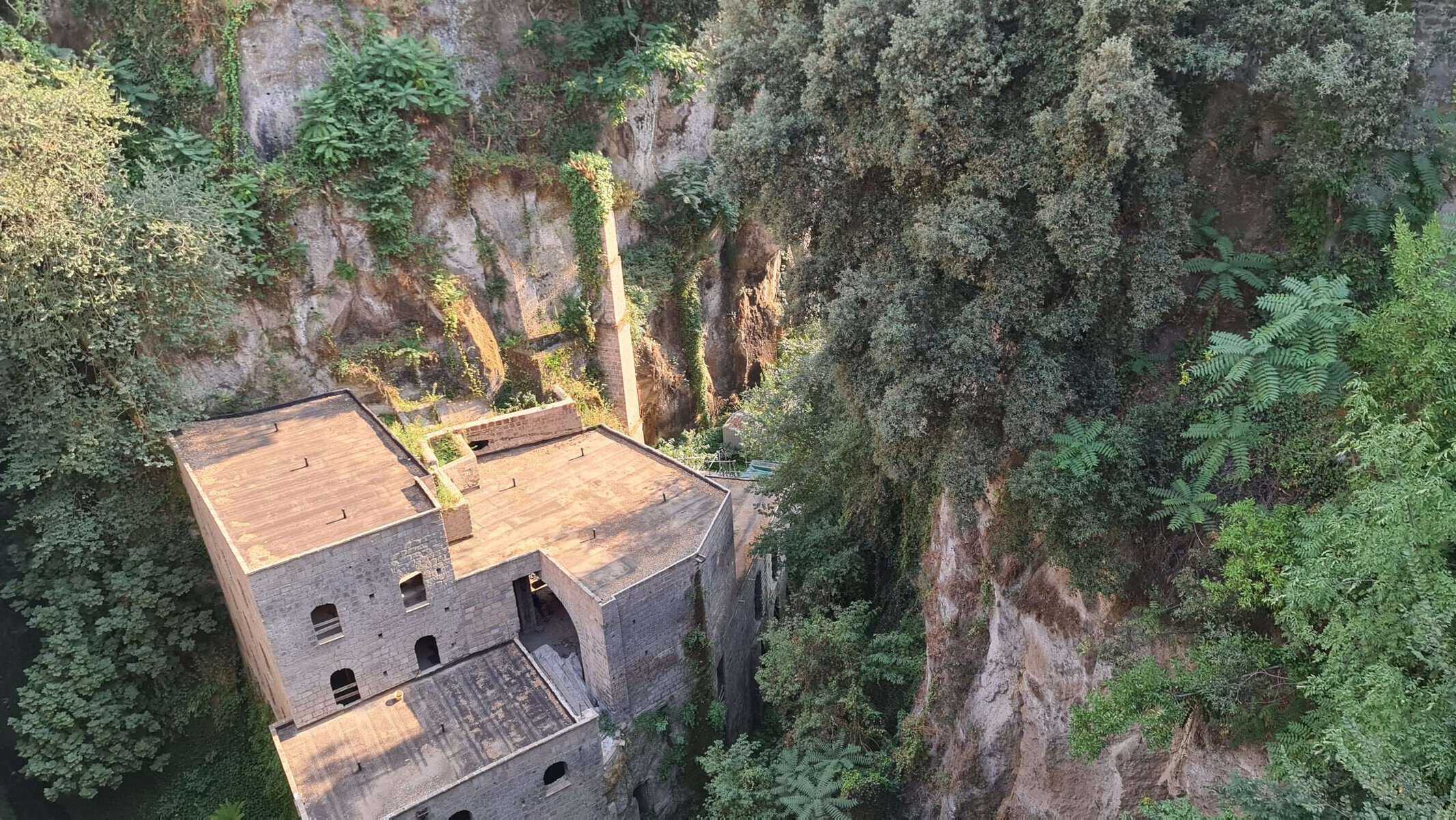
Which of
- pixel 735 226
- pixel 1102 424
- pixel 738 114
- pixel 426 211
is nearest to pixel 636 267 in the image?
pixel 735 226

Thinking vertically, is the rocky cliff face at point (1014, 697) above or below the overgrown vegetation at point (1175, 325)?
below

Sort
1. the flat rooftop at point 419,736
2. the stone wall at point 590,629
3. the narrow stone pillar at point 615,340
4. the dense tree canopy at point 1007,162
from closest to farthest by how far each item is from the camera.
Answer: the dense tree canopy at point 1007,162
the flat rooftop at point 419,736
the stone wall at point 590,629
the narrow stone pillar at point 615,340

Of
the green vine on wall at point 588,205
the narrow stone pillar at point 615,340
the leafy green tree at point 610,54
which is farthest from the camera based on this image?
the narrow stone pillar at point 615,340

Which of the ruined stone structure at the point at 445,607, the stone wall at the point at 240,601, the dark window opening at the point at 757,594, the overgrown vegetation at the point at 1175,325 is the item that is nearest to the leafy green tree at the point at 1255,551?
the overgrown vegetation at the point at 1175,325

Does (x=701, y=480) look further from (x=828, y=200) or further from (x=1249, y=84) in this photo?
(x=1249, y=84)

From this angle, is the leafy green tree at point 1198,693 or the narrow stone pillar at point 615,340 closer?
the leafy green tree at point 1198,693

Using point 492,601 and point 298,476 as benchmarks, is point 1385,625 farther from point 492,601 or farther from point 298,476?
point 298,476

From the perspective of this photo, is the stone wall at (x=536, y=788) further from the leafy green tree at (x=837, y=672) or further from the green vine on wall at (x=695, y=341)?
the green vine on wall at (x=695, y=341)

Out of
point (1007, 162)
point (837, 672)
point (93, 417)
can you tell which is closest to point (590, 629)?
point (837, 672)
